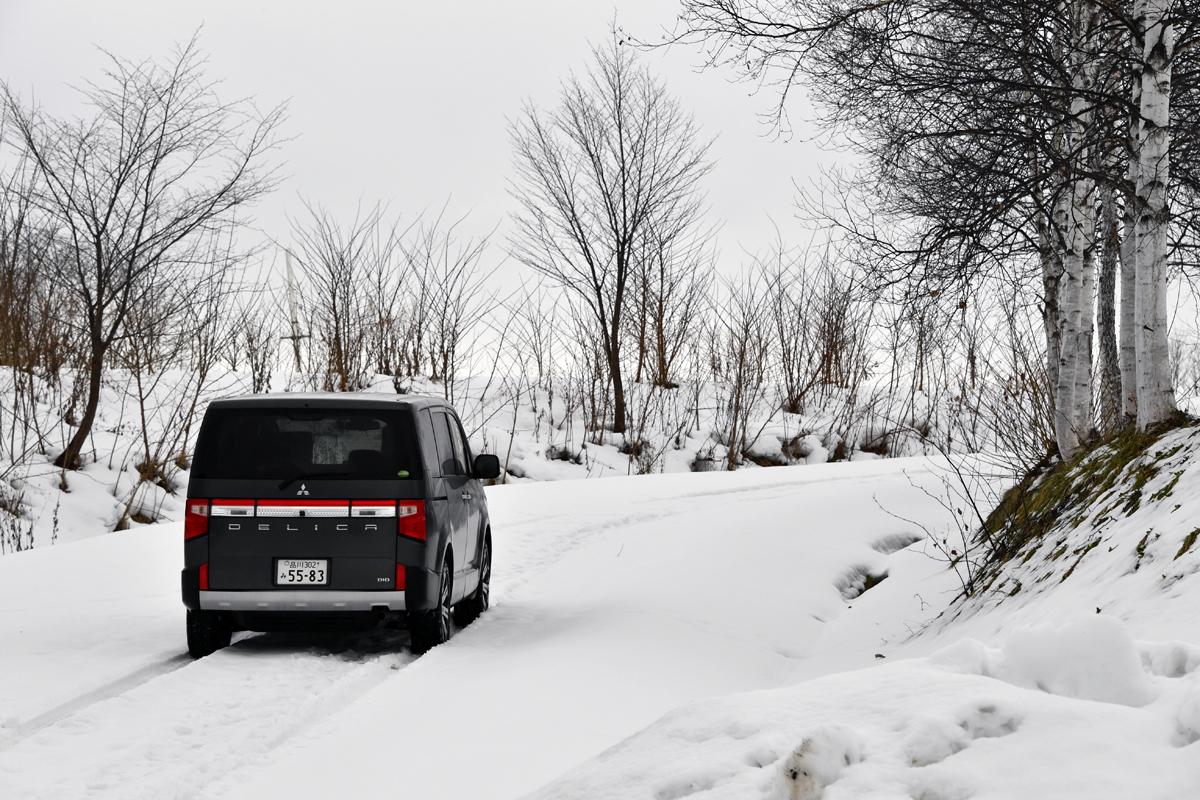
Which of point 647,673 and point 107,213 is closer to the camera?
point 647,673

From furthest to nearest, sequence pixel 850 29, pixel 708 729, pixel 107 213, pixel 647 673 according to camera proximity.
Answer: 1. pixel 107 213
2. pixel 850 29
3. pixel 647 673
4. pixel 708 729

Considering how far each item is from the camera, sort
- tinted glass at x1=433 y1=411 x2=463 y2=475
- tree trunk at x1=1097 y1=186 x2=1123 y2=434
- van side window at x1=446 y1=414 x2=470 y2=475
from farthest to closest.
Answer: tree trunk at x1=1097 y1=186 x2=1123 y2=434 → van side window at x1=446 y1=414 x2=470 y2=475 → tinted glass at x1=433 y1=411 x2=463 y2=475

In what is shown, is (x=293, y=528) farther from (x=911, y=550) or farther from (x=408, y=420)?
(x=911, y=550)

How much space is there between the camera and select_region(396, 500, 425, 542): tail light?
7.83 meters

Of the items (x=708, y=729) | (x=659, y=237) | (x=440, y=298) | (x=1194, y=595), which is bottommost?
(x=708, y=729)

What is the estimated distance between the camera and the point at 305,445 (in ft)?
26.1

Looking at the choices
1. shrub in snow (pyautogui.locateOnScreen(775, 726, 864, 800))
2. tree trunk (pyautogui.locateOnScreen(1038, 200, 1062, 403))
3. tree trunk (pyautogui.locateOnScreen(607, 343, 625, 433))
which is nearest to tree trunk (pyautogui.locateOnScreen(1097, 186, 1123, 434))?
tree trunk (pyautogui.locateOnScreen(1038, 200, 1062, 403))

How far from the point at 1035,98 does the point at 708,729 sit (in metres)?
9.47

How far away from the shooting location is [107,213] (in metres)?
17.5

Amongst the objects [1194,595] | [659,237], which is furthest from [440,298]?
[1194,595]

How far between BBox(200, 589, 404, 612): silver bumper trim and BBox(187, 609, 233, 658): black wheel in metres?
0.21

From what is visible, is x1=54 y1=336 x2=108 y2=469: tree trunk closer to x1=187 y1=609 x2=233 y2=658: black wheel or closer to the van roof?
the van roof

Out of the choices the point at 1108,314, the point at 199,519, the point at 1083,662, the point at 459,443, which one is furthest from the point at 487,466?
the point at 1108,314

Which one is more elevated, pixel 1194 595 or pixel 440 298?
pixel 440 298
